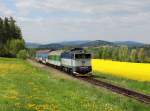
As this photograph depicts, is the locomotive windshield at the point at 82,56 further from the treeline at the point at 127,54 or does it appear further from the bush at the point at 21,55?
the bush at the point at 21,55

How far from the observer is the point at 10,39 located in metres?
144

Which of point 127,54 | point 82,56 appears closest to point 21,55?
point 127,54

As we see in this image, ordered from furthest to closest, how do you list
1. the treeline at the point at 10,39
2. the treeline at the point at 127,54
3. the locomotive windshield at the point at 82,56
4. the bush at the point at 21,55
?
the treeline at the point at 10,39 → the bush at the point at 21,55 → the treeline at the point at 127,54 → the locomotive windshield at the point at 82,56

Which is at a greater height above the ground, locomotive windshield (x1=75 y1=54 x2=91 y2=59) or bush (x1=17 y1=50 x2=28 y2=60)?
locomotive windshield (x1=75 y1=54 x2=91 y2=59)

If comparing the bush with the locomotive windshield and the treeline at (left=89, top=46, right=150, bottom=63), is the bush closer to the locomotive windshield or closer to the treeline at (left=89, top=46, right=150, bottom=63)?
the treeline at (left=89, top=46, right=150, bottom=63)

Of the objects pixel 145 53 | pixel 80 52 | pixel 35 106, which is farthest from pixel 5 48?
pixel 35 106

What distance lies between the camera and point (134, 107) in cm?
2186

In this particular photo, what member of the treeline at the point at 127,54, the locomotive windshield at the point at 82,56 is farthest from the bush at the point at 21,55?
the locomotive windshield at the point at 82,56

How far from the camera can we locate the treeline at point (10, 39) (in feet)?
444

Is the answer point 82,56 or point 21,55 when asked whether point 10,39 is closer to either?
point 21,55

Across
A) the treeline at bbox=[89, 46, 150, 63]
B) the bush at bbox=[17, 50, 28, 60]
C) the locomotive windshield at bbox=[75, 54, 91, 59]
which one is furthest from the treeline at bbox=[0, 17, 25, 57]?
the locomotive windshield at bbox=[75, 54, 91, 59]

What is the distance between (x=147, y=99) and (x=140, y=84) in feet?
36.2

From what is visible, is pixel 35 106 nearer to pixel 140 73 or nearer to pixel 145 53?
pixel 140 73

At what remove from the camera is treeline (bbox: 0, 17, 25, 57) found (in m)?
135
